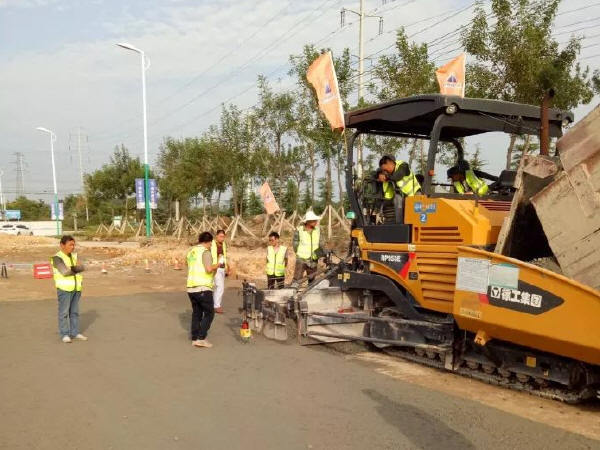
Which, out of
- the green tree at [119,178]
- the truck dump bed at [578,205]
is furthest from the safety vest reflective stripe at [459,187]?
the green tree at [119,178]

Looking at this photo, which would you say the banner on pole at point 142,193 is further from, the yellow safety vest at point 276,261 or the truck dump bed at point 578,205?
the truck dump bed at point 578,205

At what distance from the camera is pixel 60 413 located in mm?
4594

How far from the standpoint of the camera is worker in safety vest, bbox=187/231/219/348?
6.97 meters

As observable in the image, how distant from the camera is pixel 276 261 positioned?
30.0 feet

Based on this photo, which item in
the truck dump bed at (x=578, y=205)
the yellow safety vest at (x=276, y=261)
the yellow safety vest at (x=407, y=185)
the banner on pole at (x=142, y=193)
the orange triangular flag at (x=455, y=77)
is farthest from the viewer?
the banner on pole at (x=142, y=193)

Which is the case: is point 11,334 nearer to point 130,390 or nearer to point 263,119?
point 130,390

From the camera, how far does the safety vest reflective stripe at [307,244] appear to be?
904 centimetres

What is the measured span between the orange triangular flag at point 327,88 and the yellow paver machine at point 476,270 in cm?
331

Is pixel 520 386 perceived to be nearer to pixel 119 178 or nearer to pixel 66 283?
pixel 66 283

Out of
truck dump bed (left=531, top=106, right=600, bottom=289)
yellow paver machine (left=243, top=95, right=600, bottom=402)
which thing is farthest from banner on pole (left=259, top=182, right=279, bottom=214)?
truck dump bed (left=531, top=106, right=600, bottom=289)

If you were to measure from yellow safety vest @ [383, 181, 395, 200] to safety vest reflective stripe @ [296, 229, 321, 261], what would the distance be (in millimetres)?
2836

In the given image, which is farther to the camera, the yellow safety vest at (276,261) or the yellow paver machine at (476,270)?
the yellow safety vest at (276,261)

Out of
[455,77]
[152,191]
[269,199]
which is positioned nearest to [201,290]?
[455,77]

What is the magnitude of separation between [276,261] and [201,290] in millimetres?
2361
